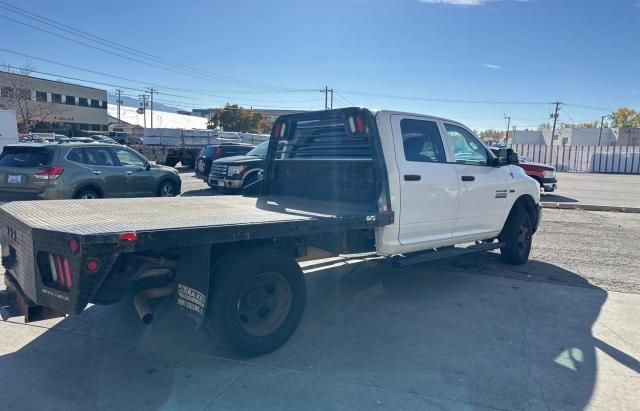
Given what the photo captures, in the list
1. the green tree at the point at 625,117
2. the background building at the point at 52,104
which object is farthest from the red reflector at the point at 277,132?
the green tree at the point at 625,117

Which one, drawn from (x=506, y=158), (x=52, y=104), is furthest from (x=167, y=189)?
(x=52, y=104)

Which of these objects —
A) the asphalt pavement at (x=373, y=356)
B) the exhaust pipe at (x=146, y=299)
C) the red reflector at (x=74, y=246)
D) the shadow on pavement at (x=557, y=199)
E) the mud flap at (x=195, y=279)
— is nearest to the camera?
the red reflector at (x=74, y=246)

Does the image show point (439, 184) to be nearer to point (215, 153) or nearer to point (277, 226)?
point (277, 226)

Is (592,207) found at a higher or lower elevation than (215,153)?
lower

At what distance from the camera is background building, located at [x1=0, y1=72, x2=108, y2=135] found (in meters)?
48.6

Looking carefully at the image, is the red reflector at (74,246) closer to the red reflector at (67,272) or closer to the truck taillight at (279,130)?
the red reflector at (67,272)

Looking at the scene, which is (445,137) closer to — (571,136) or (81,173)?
(81,173)

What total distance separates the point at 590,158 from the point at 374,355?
3917cm

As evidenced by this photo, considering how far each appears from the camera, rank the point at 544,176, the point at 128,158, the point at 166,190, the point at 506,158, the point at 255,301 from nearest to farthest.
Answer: the point at 255,301 → the point at 506,158 → the point at 128,158 → the point at 166,190 → the point at 544,176

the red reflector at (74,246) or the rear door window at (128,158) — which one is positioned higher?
the rear door window at (128,158)

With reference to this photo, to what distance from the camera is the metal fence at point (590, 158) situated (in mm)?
35812

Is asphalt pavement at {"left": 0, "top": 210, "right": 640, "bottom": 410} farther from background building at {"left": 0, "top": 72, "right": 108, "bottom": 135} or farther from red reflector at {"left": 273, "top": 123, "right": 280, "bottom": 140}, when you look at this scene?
background building at {"left": 0, "top": 72, "right": 108, "bottom": 135}

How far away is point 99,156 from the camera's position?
10.5 meters

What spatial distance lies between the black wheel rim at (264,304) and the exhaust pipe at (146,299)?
0.62 m
